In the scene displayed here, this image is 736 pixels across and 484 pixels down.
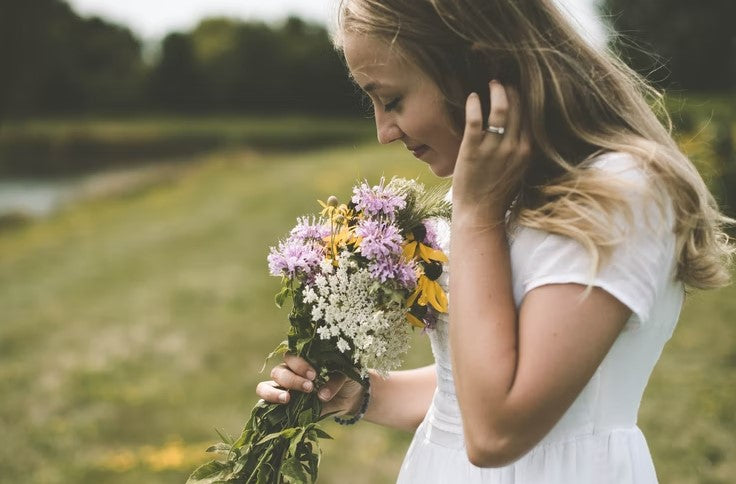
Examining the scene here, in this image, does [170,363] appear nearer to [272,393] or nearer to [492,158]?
[272,393]

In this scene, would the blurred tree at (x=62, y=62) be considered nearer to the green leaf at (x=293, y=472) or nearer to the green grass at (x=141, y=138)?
the green grass at (x=141, y=138)

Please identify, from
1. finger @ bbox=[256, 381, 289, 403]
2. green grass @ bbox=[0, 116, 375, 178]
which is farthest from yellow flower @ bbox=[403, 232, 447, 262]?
green grass @ bbox=[0, 116, 375, 178]

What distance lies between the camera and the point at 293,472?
1.81 metres

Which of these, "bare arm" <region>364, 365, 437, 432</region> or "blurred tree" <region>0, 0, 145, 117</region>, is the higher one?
"blurred tree" <region>0, 0, 145, 117</region>

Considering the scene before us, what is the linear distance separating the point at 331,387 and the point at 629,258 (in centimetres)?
86

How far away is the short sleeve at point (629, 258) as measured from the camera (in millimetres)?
1411

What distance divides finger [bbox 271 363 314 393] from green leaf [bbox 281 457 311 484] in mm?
171

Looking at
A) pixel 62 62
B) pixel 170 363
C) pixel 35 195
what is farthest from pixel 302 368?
pixel 62 62

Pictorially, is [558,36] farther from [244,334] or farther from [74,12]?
[74,12]

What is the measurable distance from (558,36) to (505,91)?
0.18 metres

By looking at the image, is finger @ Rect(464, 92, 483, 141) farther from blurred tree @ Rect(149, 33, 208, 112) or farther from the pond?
blurred tree @ Rect(149, 33, 208, 112)

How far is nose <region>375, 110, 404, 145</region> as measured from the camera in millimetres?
1813

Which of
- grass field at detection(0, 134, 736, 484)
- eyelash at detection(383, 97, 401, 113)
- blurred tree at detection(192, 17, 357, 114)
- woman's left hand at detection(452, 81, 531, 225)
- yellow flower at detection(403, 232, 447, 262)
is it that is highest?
blurred tree at detection(192, 17, 357, 114)

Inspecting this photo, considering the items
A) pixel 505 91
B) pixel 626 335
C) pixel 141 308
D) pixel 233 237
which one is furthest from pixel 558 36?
pixel 233 237
